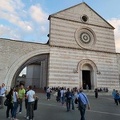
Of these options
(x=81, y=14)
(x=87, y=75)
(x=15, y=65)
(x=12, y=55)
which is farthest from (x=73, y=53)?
(x=12, y=55)

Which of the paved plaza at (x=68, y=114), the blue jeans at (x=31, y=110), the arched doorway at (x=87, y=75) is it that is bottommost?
the paved plaza at (x=68, y=114)

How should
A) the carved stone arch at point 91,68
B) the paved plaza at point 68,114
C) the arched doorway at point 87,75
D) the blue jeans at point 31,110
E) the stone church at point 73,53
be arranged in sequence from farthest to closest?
the arched doorway at point 87,75
the carved stone arch at point 91,68
the stone church at point 73,53
the paved plaza at point 68,114
the blue jeans at point 31,110

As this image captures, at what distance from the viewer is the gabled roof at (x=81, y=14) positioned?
24266 mm

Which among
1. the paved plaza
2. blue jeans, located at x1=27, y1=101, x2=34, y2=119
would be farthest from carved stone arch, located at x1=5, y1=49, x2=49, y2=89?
blue jeans, located at x1=27, y1=101, x2=34, y2=119

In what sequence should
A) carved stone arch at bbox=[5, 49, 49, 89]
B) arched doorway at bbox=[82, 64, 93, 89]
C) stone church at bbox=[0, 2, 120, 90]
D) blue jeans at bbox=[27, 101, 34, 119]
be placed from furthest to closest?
arched doorway at bbox=[82, 64, 93, 89], stone church at bbox=[0, 2, 120, 90], carved stone arch at bbox=[5, 49, 49, 89], blue jeans at bbox=[27, 101, 34, 119]

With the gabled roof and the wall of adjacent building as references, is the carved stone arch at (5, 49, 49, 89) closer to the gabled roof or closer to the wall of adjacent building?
the wall of adjacent building

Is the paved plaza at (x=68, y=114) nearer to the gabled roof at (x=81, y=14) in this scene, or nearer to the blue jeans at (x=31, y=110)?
the blue jeans at (x=31, y=110)

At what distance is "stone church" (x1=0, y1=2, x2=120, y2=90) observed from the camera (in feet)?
66.0

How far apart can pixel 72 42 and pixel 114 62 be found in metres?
7.24

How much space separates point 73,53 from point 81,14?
655 centimetres

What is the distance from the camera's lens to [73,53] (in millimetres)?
23250

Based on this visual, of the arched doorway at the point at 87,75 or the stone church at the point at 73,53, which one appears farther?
the arched doorway at the point at 87,75

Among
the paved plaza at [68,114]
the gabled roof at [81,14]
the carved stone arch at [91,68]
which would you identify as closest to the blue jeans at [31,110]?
the paved plaza at [68,114]

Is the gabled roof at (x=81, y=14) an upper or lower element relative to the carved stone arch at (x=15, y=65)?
upper
